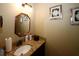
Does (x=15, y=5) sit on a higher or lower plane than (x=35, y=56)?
higher

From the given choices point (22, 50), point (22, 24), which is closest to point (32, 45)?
point (22, 50)

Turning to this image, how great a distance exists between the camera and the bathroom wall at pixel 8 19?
1.04 m

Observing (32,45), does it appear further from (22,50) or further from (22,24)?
(22,24)

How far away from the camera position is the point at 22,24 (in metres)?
1.09

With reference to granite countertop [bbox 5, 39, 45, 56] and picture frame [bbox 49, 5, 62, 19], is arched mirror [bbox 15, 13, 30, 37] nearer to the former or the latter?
granite countertop [bbox 5, 39, 45, 56]

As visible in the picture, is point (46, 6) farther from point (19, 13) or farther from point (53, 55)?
point (53, 55)

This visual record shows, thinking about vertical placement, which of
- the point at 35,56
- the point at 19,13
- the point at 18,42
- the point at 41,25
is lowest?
the point at 35,56

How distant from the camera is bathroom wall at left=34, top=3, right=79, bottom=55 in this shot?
106 cm

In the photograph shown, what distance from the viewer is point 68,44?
1083mm

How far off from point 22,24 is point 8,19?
0.13 metres

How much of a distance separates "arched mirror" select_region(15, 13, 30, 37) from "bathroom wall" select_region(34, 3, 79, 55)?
0.27ft

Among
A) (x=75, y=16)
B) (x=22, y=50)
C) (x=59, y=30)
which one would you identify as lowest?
(x=22, y=50)

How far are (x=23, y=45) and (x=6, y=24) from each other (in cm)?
23

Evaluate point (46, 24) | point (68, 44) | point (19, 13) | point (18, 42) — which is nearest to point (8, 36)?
point (18, 42)
